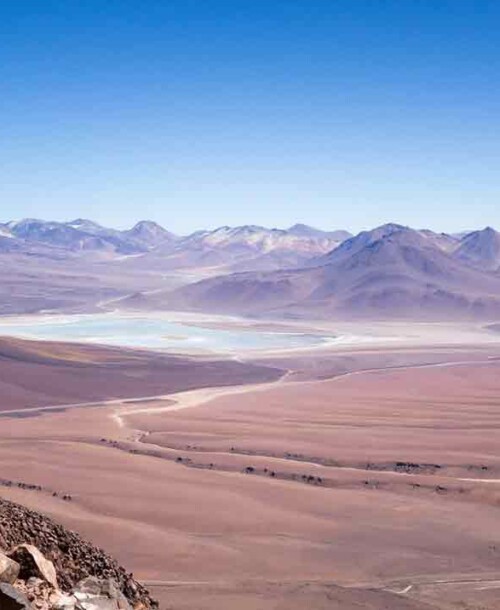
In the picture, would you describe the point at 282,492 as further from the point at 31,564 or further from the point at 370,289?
the point at 370,289

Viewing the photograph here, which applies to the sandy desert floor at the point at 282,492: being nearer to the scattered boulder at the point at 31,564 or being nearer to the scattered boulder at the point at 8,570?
the scattered boulder at the point at 31,564

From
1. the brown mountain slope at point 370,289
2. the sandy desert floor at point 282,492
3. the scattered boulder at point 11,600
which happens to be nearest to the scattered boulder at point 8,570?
the scattered boulder at point 11,600

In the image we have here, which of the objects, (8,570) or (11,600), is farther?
(8,570)

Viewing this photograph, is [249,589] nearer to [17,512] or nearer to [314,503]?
[314,503]

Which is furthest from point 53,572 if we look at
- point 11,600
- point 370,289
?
point 370,289

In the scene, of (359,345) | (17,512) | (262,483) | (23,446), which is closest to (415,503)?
(262,483)

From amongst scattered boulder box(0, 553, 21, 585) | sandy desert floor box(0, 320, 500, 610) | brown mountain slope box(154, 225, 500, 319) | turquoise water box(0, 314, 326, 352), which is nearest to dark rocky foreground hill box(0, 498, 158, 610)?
scattered boulder box(0, 553, 21, 585)
